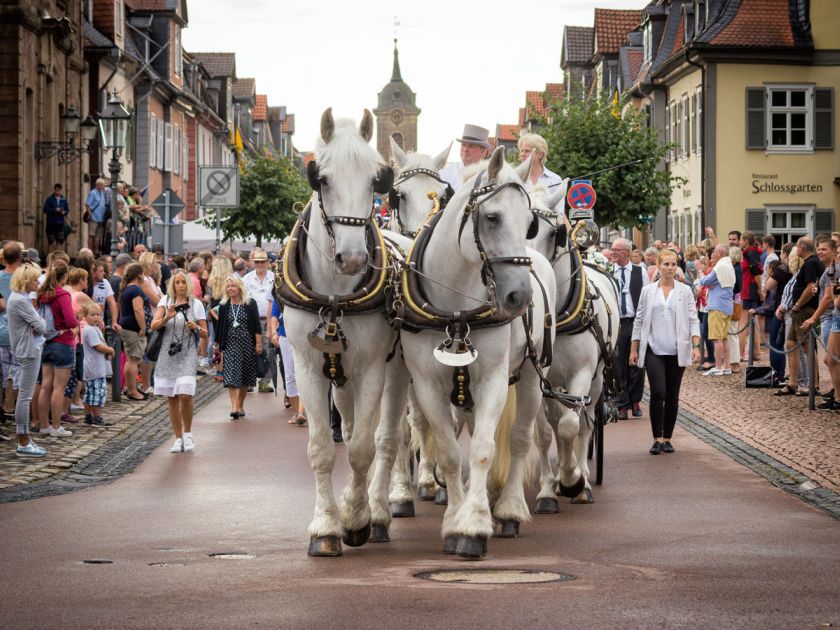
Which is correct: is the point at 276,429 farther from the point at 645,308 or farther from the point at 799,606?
the point at 799,606

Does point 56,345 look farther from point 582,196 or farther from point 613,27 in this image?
point 613,27

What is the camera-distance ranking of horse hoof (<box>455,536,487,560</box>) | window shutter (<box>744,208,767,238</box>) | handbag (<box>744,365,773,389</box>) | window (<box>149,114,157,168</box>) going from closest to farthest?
horse hoof (<box>455,536,487,560</box>)
handbag (<box>744,365,773,389</box>)
window shutter (<box>744,208,767,238</box>)
window (<box>149,114,157,168</box>)

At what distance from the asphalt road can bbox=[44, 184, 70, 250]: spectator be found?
64.0ft

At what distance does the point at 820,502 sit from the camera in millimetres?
10852

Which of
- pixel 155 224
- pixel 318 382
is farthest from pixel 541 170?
pixel 155 224

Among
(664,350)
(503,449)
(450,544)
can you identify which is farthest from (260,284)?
(450,544)

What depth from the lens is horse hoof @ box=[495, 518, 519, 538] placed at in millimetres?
9328

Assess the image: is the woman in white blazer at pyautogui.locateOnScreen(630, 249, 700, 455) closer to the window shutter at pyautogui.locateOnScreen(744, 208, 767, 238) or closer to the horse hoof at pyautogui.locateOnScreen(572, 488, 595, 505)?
the horse hoof at pyautogui.locateOnScreen(572, 488, 595, 505)

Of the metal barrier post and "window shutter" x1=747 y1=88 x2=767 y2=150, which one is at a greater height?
"window shutter" x1=747 y1=88 x2=767 y2=150

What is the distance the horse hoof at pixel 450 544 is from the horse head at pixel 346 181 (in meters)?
1.65

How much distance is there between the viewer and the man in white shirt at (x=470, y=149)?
11.6 m

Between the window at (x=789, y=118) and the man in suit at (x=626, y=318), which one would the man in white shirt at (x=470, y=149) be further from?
the window at (x=789, y=118)

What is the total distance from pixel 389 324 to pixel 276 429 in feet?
28.7

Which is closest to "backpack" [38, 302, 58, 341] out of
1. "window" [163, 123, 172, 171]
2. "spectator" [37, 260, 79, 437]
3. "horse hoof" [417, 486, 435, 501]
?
"spectator" [37, 260, 79, 437]
